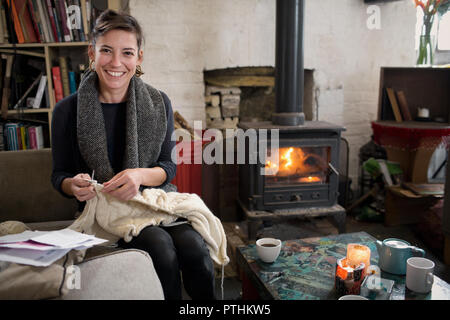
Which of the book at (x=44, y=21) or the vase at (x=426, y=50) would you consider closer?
the book at (x=44, y=21)

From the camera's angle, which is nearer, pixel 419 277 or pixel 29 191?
pixel 419 277

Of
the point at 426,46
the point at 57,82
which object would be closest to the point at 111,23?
the point at 57,82

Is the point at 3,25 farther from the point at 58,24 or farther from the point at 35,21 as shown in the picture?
the point at 58,24

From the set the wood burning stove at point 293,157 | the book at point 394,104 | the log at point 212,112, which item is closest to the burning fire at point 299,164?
the wood burning stove at point 293,157

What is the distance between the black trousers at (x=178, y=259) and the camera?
1165 millimetres

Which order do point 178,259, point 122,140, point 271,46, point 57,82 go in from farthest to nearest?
point 271,46
point 57,82
point 122,140
point 178,259

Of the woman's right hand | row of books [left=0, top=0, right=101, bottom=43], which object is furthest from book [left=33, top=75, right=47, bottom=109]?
the woman's right hand

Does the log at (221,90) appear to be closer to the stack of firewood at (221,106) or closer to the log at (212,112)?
the stack of firewood at (221,106)

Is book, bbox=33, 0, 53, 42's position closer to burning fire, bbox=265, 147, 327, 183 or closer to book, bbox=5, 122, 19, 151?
book, bbox=5, 122, 19, 151

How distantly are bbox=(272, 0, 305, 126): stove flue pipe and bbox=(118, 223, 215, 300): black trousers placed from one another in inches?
49.2

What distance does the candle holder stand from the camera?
3.73ft

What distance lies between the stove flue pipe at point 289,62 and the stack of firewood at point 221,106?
0.47 m

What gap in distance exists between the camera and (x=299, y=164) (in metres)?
2.36

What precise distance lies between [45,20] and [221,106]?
121 cm
